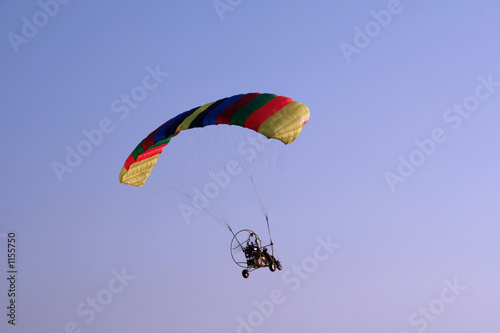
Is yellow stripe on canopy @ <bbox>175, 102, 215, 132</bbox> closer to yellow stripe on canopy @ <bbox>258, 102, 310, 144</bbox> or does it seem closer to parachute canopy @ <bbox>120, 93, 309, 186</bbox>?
parachute canopy @ <bbox>120, 93, 309, 186</bbox>

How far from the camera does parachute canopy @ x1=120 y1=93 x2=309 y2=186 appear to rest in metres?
28.6

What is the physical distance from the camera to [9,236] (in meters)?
36.4

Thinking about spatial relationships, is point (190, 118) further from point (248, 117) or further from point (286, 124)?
point (286, 124)

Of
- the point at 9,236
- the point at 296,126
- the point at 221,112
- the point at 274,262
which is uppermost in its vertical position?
the point at 9,236

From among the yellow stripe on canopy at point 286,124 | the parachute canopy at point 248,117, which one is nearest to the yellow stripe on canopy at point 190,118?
the parachute canopy at point 248,117

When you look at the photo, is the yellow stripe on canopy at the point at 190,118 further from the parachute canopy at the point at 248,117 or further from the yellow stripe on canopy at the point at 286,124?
the yellow stripe on canopy at the point at 286,124

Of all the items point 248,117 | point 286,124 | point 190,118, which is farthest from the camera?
point 190,118

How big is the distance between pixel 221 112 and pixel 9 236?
12.5 m

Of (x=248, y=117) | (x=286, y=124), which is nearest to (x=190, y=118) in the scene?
(x=248, y=117)

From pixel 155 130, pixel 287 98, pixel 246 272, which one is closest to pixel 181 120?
pixel 155 130

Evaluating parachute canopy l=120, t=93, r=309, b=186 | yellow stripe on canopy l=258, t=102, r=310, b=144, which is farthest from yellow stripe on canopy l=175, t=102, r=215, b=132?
yellow stripe on canopy l=258, t=102, r=310, b=144

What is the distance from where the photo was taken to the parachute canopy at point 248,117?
28641 mm

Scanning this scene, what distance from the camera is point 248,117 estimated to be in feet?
95.0

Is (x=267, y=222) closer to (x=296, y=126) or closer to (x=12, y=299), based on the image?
(x=296, y=126)
